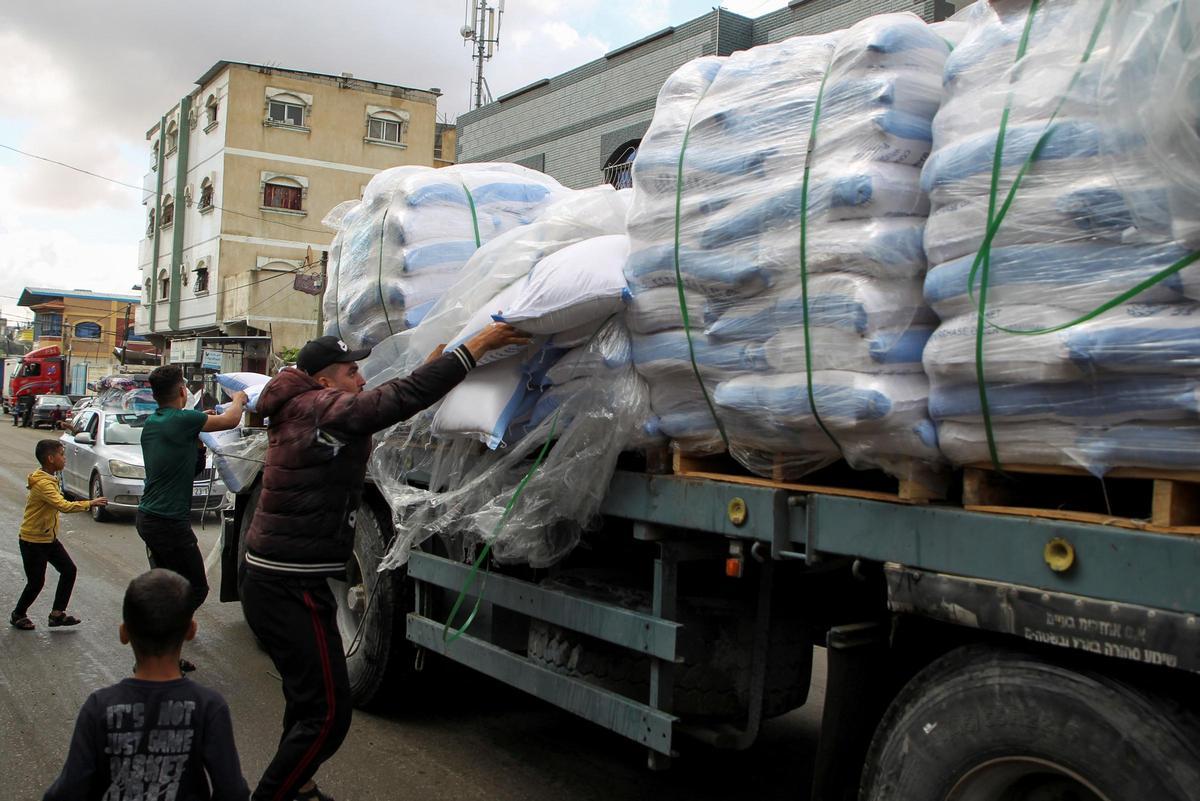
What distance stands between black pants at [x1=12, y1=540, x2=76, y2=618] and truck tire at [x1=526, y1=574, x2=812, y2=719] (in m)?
5.04

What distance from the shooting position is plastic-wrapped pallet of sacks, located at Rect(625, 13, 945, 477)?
2.89m

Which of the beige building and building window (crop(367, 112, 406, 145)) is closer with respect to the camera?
the beige building

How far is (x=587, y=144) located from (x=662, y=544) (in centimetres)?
1306

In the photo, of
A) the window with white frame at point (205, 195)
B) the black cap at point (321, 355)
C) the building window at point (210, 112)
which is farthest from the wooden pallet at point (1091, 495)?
the building window at point (210, 112)

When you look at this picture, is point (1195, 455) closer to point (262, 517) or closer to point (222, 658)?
point (262, 517)

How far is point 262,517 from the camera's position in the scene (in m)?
4.21

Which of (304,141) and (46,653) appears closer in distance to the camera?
(46,653)

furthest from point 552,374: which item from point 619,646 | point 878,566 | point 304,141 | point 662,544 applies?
point 304,141

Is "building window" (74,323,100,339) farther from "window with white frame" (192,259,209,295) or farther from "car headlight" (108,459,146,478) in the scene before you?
"car headlight" (108,459,146,478)

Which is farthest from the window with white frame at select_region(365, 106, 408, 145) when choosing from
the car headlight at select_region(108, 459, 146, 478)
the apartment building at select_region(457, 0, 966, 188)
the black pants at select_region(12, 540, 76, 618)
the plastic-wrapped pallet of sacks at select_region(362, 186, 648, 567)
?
the plastic-wrapped pallet of sacks at select_region(362, 186, 648, 567)

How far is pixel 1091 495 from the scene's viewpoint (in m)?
2.83

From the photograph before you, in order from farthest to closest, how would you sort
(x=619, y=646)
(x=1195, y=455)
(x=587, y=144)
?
(x=587, y=144) → (x=619, y=646) → (x=1195, y=455)

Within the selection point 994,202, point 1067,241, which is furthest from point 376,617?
point 1067,241

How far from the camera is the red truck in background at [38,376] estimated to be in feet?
140
